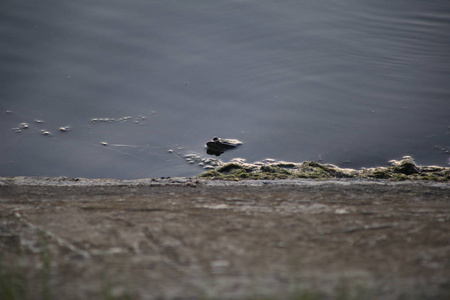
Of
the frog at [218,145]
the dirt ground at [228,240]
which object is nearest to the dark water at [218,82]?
the frog at [218,145]

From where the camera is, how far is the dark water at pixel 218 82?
3.88 m

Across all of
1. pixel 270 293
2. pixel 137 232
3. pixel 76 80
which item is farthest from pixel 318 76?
pixel 270 293

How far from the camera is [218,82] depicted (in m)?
4.59

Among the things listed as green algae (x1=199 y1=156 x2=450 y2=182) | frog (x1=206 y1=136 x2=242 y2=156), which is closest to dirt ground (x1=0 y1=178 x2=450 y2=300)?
green algae (x1=199 y1=156 x2=450 y2=182)

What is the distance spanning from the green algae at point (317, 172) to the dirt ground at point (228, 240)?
0.30 meters

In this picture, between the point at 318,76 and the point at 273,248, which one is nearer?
the point at 273,248

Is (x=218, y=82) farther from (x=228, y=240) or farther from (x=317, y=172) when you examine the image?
(x=228, y=240)

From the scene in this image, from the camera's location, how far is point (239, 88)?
14.9 ft

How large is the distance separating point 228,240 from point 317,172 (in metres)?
1.42

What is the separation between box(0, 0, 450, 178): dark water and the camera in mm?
3882

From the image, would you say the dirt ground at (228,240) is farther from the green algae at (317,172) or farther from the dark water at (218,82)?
the dark water at (218,82)

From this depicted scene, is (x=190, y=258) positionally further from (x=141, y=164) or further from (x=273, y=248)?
(x=141, y=164)

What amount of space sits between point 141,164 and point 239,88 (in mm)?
1302

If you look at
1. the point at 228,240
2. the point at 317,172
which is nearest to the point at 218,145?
the point at 317,172
